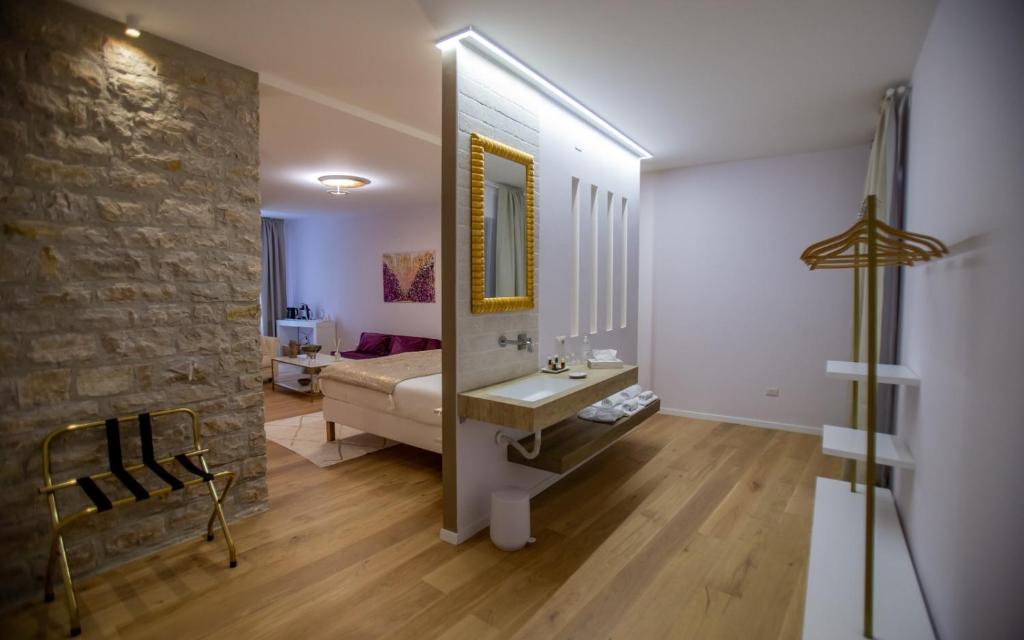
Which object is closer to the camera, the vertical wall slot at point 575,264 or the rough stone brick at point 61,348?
the rough stone brick at point 61,348

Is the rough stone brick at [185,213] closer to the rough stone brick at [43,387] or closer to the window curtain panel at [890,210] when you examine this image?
the rough stone brick at [43,387]

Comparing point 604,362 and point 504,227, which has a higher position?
point 504,227

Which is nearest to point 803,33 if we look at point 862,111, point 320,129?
point 862,111

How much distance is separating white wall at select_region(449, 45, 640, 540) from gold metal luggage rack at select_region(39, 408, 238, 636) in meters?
1.25

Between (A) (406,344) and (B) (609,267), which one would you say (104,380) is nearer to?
(B) (609,267)

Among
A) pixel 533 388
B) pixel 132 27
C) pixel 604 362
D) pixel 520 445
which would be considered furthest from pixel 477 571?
pixel 132 27

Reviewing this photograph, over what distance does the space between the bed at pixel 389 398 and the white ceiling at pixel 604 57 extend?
191 cm

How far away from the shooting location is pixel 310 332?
28.7 feet

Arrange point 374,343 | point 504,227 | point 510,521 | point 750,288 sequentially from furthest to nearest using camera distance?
point 374,343
point 750,288
point 504,227
point 510,521

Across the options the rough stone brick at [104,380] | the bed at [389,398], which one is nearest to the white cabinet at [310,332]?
the bed at [389,398]

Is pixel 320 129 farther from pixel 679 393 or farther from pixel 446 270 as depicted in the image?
pixel 679 393

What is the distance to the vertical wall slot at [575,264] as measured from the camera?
12.0 ft

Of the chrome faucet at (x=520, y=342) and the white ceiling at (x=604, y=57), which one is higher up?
the white ceiling at (x=604, y=57)

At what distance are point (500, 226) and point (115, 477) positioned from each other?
227cm
